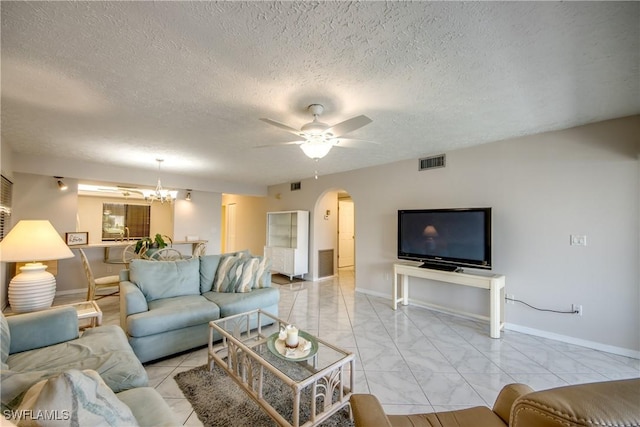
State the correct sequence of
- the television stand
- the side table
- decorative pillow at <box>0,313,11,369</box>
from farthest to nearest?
1. the television stand
2. the side table
3. decorative pillow at <box>0,313,11,369</box>

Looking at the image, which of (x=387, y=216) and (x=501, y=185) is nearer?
(x=501, y=185)

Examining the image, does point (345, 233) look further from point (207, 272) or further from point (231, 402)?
point (231, 402)

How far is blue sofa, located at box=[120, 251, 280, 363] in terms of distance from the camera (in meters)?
2.45

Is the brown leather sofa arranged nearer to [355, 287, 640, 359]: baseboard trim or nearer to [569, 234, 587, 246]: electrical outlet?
[569, 234, 587, 246]: electrical outlet

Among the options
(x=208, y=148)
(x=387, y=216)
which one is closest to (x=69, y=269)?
(x=208, y=148)

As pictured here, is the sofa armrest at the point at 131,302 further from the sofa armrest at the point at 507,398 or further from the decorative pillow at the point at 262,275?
the sofa armrest at the point at 507,398

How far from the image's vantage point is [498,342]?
117 inches

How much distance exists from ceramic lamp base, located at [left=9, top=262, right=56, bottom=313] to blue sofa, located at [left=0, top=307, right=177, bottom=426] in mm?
334

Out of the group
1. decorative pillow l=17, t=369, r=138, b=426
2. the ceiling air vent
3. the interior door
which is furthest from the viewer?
the interior door

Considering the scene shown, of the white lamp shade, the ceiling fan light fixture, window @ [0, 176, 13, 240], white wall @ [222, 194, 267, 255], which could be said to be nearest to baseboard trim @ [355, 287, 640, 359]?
the ceiling fan light fixture

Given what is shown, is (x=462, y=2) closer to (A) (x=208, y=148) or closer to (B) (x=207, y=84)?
(B) (x=207, y=84)

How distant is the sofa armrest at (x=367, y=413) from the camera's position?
1.02m

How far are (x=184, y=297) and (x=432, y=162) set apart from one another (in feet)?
12.9

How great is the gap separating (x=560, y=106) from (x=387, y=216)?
105 inches
